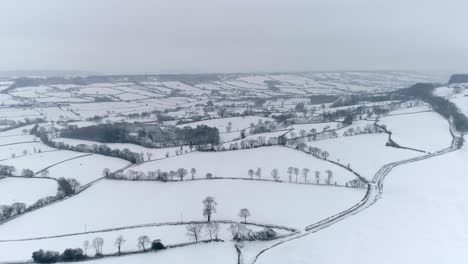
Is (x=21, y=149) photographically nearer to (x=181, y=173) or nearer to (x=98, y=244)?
(x=181, y=173)

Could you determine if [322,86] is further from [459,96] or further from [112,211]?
[112,211]

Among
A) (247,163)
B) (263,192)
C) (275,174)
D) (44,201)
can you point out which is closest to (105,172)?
(44,201)

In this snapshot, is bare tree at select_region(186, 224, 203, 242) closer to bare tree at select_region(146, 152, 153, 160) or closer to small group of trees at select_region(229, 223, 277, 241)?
small group of trees at select_region(229, 223, 277, 241)

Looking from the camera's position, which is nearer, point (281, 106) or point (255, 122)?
point (255, 122)

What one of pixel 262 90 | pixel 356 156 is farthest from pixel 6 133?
pixel 262 90

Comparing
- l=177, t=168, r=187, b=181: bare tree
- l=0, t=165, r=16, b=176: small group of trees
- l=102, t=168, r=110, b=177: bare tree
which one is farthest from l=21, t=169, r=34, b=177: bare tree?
l=177, t=168, r=187, b=181: bare tree
